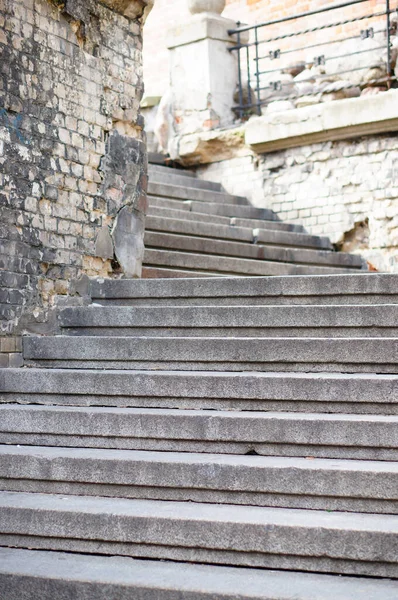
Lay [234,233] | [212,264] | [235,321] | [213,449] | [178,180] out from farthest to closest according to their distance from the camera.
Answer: [178,180]
[234,233]
[212,264]
[235,321]
[213,449]

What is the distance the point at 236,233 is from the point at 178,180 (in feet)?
4.66

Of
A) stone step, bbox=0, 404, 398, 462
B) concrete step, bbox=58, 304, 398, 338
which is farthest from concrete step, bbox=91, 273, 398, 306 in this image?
stone step, bbox=0, 404, 398, 462

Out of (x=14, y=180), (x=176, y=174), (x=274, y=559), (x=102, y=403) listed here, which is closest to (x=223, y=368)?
(x=102, y=403)

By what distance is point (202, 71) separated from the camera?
10.0m

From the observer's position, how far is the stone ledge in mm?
8633

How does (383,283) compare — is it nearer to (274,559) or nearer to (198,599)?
(274,559)

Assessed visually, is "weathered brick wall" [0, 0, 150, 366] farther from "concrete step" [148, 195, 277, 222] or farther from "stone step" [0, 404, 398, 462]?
"concrete step" [148, 195, 277, 222]

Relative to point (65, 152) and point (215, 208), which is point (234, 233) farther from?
point (65, 152)

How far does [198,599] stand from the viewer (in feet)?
11.0

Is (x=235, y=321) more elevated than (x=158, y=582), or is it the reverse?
(x=235, y=321)

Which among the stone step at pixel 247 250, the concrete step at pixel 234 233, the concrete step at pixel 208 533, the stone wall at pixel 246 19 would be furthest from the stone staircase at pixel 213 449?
the stone wall at pixel 246 19

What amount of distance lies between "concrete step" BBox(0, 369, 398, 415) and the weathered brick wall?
58cm

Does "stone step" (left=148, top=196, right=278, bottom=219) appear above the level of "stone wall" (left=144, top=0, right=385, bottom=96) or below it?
below

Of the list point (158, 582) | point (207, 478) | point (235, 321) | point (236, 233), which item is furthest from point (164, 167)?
point (158, 582)
